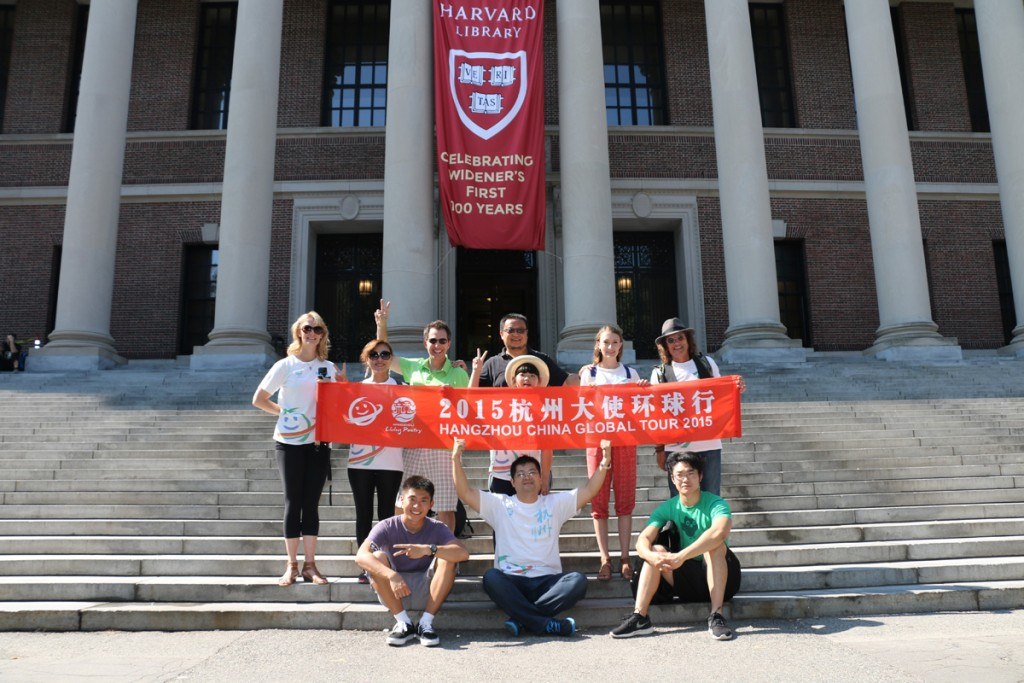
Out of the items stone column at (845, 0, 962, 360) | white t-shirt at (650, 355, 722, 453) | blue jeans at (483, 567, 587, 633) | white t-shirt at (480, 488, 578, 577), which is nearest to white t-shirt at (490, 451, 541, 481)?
white t-shirt at (480, 488, 578, 577)

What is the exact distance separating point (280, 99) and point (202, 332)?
6725 mm

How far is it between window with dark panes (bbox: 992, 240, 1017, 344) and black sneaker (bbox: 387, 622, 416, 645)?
20.7 metres

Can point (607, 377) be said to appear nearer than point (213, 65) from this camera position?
Yes

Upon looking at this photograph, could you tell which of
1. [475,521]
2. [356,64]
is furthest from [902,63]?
[475,521]

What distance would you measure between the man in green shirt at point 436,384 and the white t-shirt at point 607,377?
1031mm

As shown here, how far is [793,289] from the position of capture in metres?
20.3

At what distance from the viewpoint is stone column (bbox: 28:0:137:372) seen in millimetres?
15055

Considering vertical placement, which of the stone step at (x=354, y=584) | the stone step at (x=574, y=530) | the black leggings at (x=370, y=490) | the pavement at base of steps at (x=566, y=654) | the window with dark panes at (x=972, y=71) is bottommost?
the pavement at base of steps at (x=566, y=654)

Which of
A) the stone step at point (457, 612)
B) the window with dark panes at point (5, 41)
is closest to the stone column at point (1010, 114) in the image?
the stone step at point (457, 612)

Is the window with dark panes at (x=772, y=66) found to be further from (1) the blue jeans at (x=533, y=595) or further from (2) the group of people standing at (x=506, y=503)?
(1) the blue jeans at (x=533, y=595)

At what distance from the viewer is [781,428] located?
32.6 feet

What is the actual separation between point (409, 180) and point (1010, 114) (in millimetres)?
13235

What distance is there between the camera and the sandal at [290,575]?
570 centimetres

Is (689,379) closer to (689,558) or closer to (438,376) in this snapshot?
(689,558)
